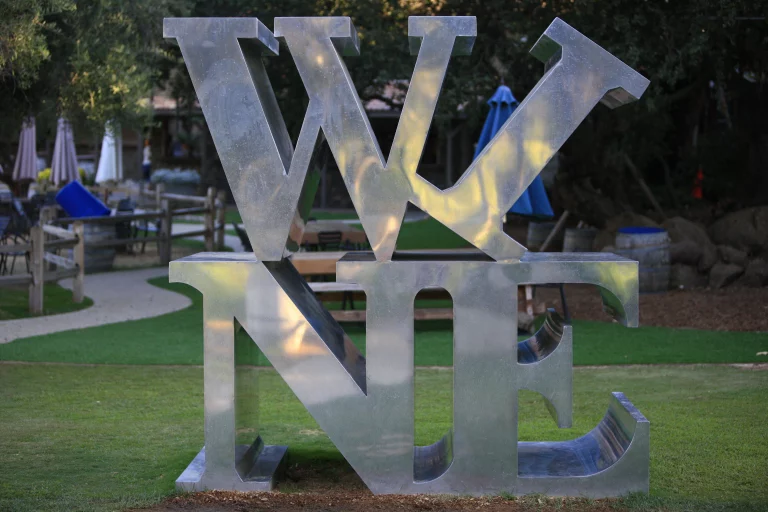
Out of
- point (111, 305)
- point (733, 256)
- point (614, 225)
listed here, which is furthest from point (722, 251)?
point (111, 305)

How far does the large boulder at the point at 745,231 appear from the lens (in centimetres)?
1473

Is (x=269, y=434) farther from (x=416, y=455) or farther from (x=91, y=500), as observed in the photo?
(x=91, y=500)

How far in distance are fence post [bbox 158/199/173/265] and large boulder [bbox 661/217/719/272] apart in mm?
8986

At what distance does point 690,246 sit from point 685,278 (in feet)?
1.72

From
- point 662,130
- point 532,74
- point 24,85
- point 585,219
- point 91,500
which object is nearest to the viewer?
point 91,500

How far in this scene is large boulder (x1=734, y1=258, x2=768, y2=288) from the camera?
1381 cm

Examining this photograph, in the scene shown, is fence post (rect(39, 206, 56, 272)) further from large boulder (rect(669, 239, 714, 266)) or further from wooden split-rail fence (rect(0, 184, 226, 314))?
large boulder (rect(669, 239, 714, 266))

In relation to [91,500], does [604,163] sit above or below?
above

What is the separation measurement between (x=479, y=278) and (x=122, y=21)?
7502 millimetres

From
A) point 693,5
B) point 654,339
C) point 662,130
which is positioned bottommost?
point 654,339

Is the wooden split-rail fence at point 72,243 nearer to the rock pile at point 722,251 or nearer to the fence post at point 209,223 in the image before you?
the fence post at point 209,223

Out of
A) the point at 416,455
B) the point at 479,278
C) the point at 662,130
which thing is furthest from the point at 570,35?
the point at 662,130

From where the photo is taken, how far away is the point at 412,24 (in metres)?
4.90

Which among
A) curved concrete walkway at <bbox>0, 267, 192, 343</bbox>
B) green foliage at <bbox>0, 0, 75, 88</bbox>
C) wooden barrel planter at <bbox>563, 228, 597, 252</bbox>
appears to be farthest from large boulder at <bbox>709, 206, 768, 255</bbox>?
green foliage at <bbox>0, 0, 75, 88</bbox>
